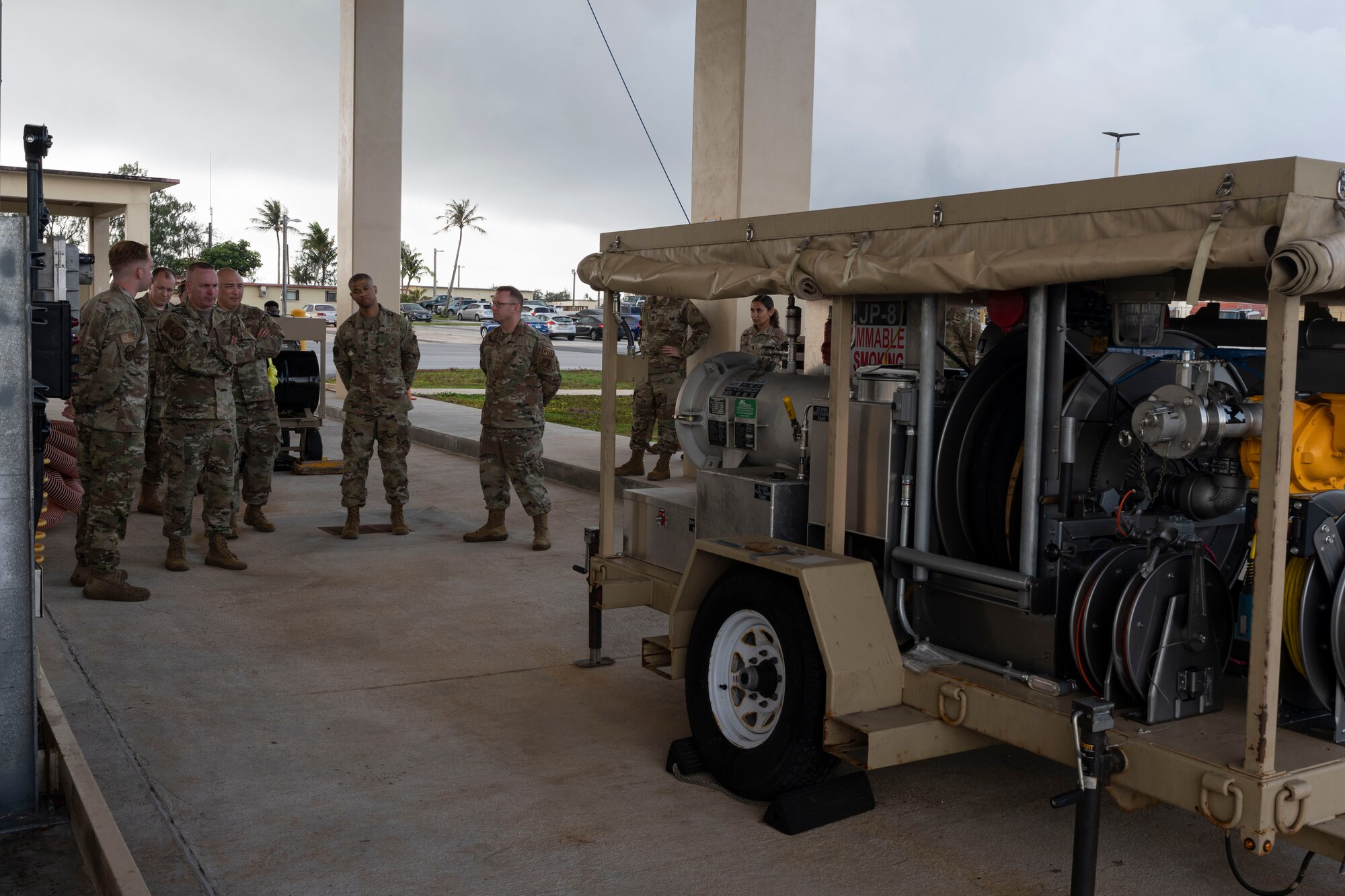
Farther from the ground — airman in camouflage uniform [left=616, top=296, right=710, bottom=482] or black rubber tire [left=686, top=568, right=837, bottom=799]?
airman in camouflage uniform [left=616, top=296, right=710, bottom=482]

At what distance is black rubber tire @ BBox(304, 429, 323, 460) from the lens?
13.4 metres

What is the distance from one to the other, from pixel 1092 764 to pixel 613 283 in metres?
3.17

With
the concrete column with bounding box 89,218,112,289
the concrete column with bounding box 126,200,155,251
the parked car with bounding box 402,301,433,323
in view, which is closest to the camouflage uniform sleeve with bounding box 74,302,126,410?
the concrete column with bounding box 126,200,155,251

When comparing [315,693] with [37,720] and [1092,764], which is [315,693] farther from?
[1092,764]

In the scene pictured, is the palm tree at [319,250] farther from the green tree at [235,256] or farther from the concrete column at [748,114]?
the concrete column at [748,114]

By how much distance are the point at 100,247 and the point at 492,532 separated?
87.2ft

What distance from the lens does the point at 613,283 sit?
568cm

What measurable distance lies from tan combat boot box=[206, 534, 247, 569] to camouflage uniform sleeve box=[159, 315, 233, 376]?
118 cm

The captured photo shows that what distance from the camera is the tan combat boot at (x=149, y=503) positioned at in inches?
409

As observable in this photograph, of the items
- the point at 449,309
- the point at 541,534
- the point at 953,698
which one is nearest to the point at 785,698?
the point at 953,698

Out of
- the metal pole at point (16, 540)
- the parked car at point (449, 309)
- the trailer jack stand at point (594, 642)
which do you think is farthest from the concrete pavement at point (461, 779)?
the parked car at point (449, 309)

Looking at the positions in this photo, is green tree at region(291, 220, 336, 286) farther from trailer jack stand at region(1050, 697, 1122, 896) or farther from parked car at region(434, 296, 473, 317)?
trailer jack stand at region(1050, 697, 1122, 896)

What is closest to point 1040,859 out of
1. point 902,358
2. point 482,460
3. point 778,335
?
point 902,358

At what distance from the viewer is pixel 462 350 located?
41.3 m
